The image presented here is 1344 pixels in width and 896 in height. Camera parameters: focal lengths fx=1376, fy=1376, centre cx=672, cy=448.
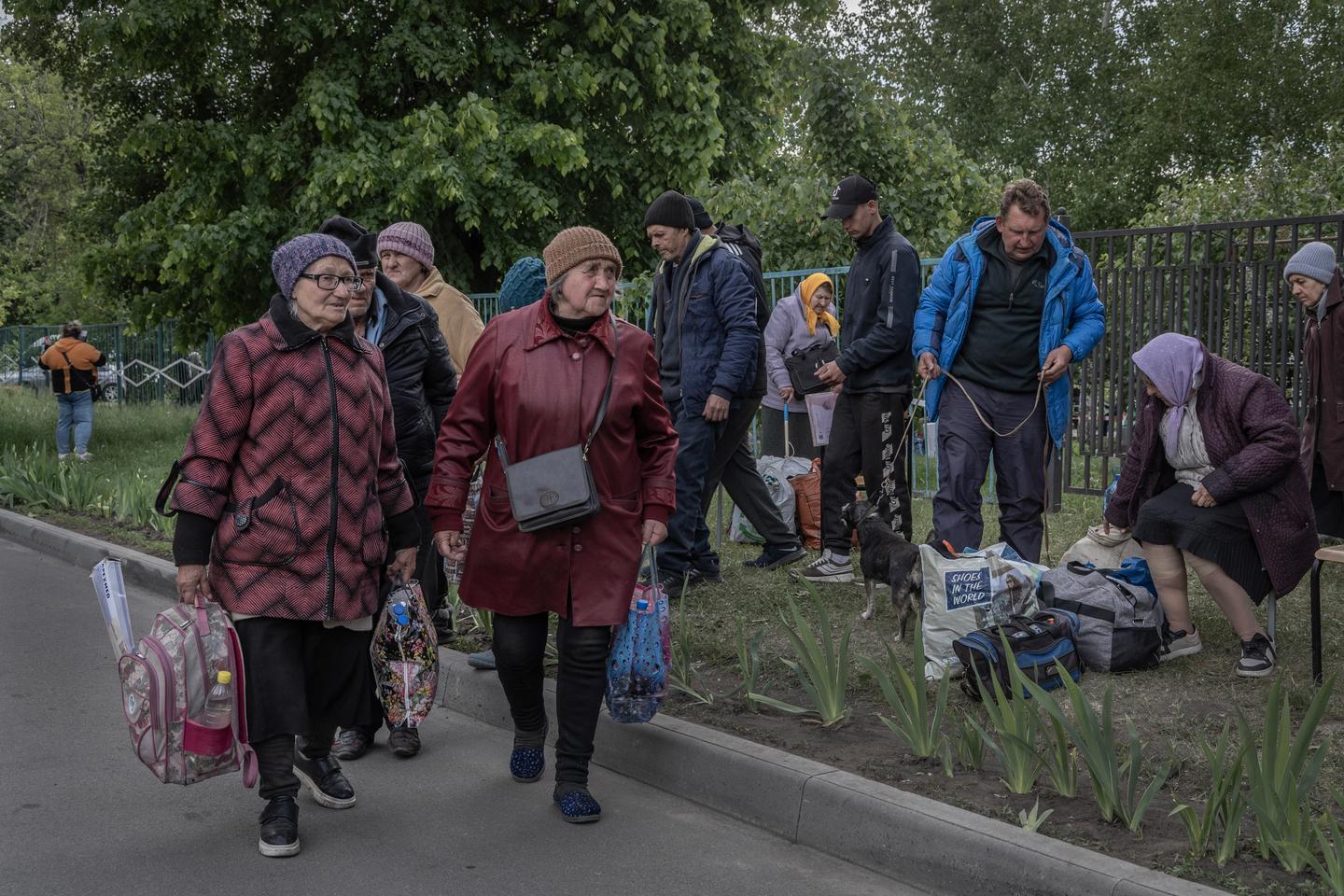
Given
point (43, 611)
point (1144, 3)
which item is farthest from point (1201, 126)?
point (43, 611)

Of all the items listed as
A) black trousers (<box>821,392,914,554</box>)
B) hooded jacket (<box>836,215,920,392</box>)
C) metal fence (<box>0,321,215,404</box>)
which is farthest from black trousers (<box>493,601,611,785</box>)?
metal fence (<box>0,321,215,404</box>)

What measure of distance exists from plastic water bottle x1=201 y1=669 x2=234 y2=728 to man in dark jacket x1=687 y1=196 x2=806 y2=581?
366 cm

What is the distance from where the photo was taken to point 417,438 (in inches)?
222

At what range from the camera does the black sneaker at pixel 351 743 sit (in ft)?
17.0

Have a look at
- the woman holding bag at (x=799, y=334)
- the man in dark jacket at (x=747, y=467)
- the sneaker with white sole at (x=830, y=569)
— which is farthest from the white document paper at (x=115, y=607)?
the woman holding bag at (x=799, y=334)

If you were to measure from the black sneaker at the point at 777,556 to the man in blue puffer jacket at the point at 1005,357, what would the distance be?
71.4 inches

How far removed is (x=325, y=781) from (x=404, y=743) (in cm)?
62

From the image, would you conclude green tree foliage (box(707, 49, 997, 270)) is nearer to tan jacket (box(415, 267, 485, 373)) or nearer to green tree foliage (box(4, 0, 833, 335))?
green tree foliage (box(4, 0, 833, 335))

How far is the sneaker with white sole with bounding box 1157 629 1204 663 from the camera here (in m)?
5.75

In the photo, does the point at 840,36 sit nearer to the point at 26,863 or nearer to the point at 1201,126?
the point at 1201,126

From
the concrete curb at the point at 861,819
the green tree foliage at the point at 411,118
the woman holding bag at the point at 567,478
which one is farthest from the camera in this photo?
the green tree foliage at the point at 411,118

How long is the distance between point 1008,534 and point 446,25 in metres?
Result: 15.2

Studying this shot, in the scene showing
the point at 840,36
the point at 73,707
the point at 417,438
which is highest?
the point at 840,36

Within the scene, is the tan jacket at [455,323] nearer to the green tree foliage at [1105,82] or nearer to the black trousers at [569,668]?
the black trousers at [569,668]
